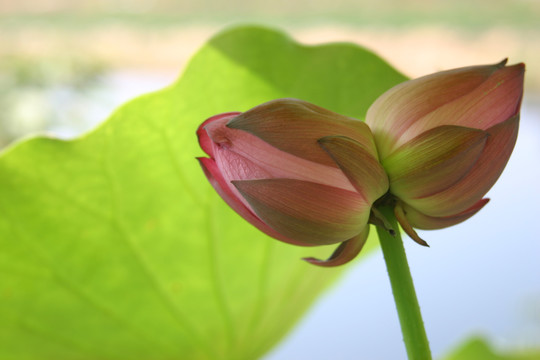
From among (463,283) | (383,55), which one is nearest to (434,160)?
(383,55)

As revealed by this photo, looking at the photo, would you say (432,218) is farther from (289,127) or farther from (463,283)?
(463,283)

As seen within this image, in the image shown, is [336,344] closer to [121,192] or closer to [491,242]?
[491,242]

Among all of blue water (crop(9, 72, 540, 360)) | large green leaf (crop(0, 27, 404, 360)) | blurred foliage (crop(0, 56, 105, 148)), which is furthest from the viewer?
blurred foliage (crop(0, 56, 105, 148))

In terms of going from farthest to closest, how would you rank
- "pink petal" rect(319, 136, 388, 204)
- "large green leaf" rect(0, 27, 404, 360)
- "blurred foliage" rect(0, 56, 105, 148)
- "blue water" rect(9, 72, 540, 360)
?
"blurred foliage" rect(0, 56, 105, 148) → "blue water" rect(9, 72, 540, 360) → "large green leaf" rect(0, 27, 404, 360) → "pink petal" rect(319, 136, 388, 204)

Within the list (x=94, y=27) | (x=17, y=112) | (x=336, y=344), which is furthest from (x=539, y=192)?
(x=17, y=112)

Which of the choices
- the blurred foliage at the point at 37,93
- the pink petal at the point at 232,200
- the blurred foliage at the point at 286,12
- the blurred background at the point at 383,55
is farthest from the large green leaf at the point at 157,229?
the blurred foliage at the point at 37,93

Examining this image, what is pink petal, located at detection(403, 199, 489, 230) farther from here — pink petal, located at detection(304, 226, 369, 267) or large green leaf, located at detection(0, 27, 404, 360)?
large green leaf, located at detection(0, 27, 404, 360)

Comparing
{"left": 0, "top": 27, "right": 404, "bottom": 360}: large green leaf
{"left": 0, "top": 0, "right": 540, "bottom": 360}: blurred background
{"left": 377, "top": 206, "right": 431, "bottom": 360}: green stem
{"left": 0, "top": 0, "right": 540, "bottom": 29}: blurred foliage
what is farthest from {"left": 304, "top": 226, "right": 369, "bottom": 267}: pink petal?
{"left": 0, "top": 0, "right": 540, "bottom": 29}: blurred foliage
